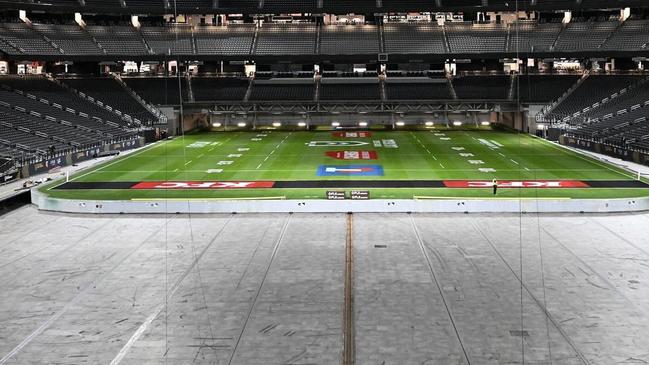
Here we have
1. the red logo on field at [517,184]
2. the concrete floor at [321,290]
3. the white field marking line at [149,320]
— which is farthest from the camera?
the red logo on field at [517,184]

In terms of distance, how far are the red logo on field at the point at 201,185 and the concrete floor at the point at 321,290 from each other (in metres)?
6.98

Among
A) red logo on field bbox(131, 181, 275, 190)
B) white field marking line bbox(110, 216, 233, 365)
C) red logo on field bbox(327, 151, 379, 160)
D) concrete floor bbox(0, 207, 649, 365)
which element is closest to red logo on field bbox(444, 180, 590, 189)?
concrete floor bbox(0, 207, 649, 365)

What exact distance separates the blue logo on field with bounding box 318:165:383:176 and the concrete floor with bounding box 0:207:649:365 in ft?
37.7

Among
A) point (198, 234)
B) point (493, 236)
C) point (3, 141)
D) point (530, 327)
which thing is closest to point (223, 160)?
point (3, 141)

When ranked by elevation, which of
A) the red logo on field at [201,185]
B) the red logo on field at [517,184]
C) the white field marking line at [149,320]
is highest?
the red logo on field at [201,185]

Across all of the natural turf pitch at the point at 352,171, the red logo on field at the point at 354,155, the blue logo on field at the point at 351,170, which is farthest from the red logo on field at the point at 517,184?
the red logo on field at the point at 354,155

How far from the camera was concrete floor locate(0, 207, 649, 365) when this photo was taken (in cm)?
1459

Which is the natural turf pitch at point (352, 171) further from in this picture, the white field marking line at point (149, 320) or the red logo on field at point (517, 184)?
the white field marking line at point (149, 320)

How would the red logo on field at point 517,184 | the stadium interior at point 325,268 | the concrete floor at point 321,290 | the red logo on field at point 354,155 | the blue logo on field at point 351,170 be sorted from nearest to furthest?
the concrete floor at point 321,290 → the stadium interior at point 325,268 → the red logo on field at point 517,184 → the blue logo on field at point 351,170 → the red logo on field at point 354,155

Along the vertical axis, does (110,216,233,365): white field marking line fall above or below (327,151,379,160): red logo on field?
below

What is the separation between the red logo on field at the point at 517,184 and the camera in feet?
112

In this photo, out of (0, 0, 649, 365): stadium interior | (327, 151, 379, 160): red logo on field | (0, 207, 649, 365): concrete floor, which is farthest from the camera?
(327, 151, 379, 160): red logo on field

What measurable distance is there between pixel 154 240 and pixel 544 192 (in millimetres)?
18250

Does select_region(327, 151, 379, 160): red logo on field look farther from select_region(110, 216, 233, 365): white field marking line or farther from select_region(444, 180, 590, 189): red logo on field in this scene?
select_region(110, 216, 233, 365): white field marking line
